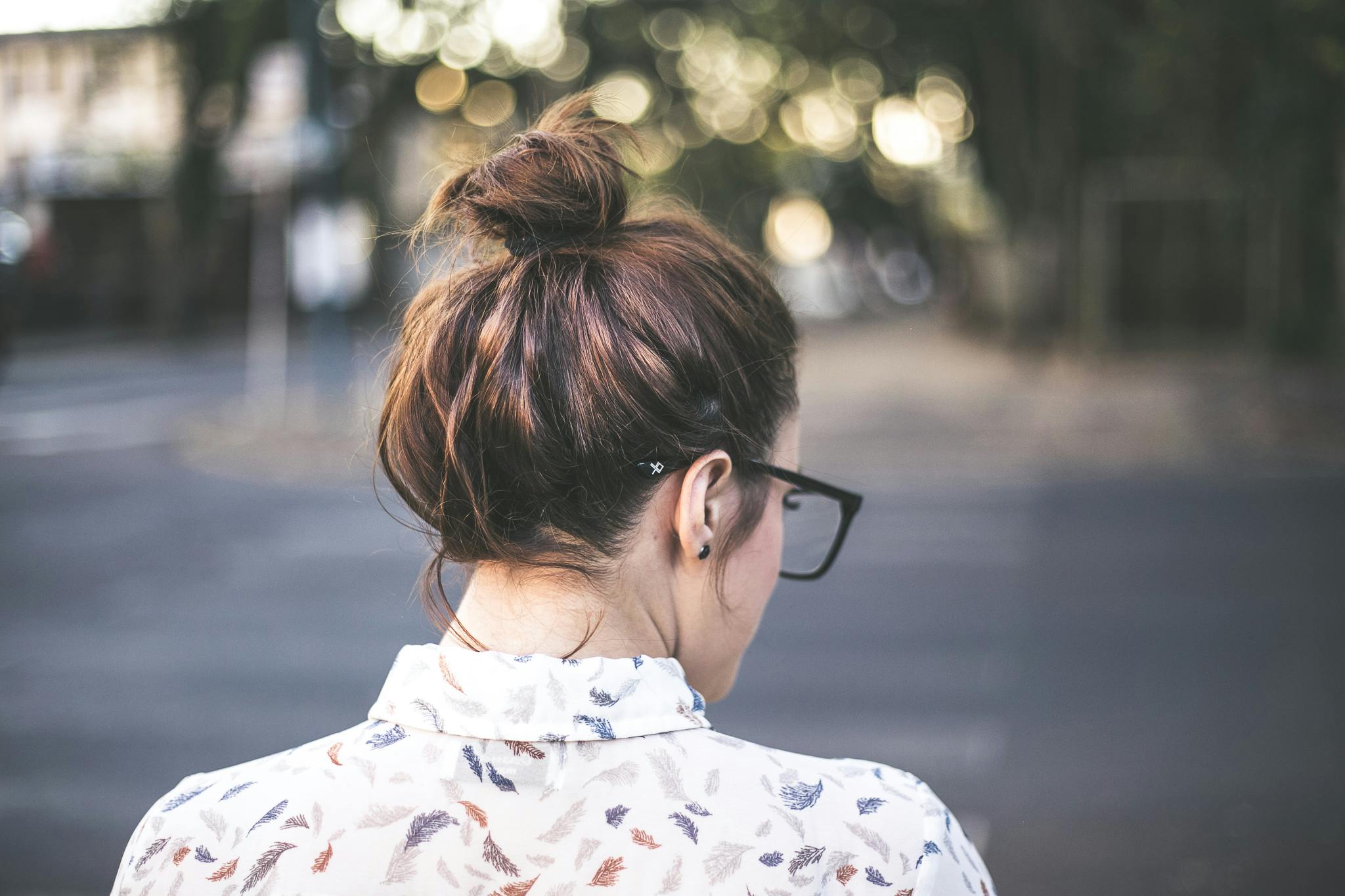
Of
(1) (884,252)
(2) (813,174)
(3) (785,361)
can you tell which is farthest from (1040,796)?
(1) (884,252)

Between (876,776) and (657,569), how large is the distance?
0.29 m

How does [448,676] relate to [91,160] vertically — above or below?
below

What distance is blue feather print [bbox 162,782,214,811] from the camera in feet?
3.76

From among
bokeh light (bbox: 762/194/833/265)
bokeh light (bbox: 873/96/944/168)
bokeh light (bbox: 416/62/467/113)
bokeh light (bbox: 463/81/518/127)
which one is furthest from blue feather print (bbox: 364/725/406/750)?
bokeh light (bbox: 762/194/833/265)

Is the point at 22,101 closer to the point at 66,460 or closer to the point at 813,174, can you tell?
the point at 66,460

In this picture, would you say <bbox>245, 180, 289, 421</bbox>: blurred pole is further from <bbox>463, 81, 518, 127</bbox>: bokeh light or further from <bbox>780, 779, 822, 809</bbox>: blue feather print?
<bbox>780, 779, 822, 809</bbox>: blue feather print

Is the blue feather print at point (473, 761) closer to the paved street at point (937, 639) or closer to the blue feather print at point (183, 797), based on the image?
the blue feather print at point (183, 797)

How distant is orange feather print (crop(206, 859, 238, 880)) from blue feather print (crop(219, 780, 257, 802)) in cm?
6

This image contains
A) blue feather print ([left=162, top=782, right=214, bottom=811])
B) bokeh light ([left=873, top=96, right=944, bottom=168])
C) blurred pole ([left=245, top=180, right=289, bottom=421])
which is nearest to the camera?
blue feather print ([left=162, top=782, right=214, bottom=811])

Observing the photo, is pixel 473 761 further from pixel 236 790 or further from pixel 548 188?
pixel 548 188

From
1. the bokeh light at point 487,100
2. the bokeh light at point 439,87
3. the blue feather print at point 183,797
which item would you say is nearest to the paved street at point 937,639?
the blue feather print at point 183,797

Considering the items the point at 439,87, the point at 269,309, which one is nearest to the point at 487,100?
the point at 439,87

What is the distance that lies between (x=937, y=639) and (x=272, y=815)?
208 inches

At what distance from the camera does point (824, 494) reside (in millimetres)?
1417
